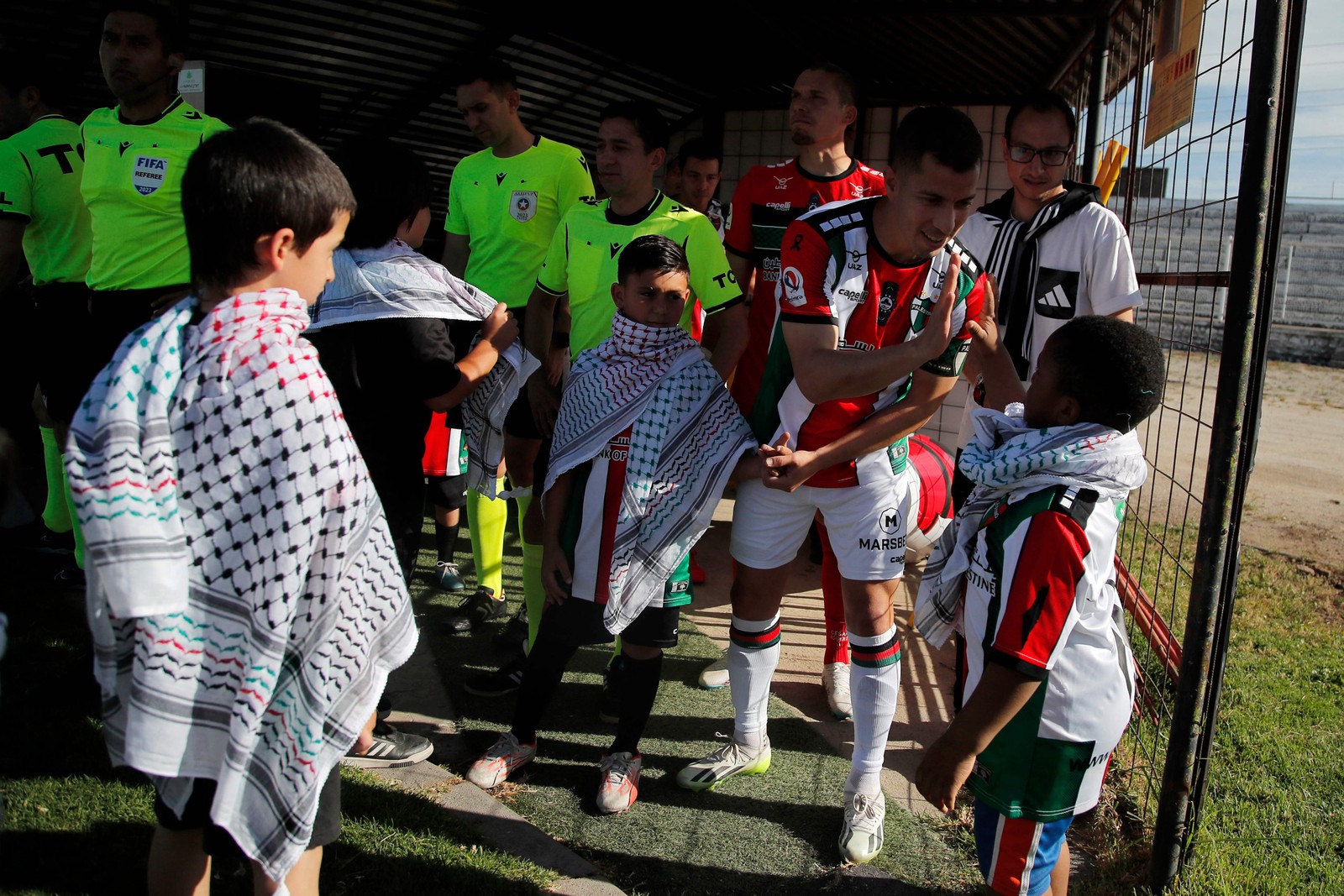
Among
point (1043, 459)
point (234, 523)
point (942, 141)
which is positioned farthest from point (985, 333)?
point (234, 523)

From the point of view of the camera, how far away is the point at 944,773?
196 cm

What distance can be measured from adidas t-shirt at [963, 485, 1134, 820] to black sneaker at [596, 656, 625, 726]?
168 cm

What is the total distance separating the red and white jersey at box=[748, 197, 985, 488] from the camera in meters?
2.76

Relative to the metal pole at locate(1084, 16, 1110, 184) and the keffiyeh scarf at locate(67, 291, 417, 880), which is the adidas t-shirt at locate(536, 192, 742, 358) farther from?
the metal pole at locate(1084, 16, 1110, 184)

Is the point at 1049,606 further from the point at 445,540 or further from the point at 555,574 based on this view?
the point at 445,540

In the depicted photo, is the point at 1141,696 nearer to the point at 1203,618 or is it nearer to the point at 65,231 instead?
the point at 1203,618

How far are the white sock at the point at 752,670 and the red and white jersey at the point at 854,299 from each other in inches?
21.5

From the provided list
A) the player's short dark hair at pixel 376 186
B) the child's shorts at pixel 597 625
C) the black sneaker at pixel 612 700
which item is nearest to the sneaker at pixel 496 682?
the black sneaker at pixel 612 700

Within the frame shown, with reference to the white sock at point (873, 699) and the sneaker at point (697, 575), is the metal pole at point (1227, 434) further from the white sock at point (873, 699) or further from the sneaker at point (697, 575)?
the sneaker at point (697, 575)

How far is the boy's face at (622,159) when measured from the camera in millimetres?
3490

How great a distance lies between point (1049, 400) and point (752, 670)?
144 centimetres

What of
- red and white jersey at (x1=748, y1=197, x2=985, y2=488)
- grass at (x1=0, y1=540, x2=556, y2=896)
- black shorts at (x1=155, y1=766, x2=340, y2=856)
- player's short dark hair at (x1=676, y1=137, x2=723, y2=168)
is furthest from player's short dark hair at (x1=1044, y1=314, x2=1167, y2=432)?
player's short dark hair at (x1=676, y1=137, x2=723, y2=168)

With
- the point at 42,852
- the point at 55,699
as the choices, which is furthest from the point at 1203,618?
the point at 55,699

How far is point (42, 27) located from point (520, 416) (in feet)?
17.4
